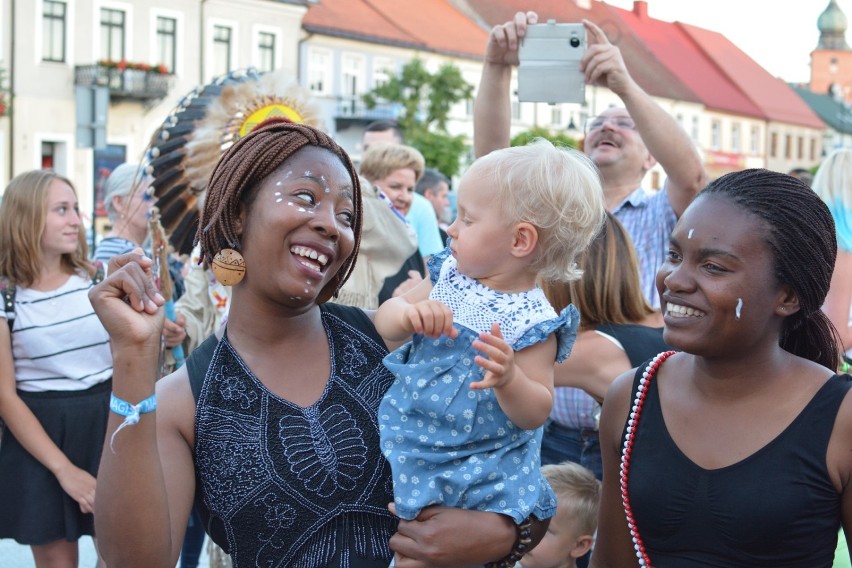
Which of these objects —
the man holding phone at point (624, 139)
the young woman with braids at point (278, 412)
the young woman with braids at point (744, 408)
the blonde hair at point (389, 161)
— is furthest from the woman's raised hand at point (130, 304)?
the blonde hair at point (389, 161)

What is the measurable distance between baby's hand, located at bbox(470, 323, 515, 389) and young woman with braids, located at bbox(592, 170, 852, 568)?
346 mm

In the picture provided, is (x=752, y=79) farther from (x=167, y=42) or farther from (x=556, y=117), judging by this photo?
(x=167, y=42)

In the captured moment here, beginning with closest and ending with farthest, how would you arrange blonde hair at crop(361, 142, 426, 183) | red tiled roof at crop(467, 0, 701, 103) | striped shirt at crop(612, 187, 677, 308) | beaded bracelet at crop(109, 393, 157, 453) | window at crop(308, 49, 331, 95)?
beaded bracelet at crop(109, 393, 157, 453), red tiled roof at crop(467, 0, 701, 103), striped shirt at crop(612, 187, 677, 308), blonde hair at crop(361, 142, 426, 183), window at crop(308, 49, 331, 95)

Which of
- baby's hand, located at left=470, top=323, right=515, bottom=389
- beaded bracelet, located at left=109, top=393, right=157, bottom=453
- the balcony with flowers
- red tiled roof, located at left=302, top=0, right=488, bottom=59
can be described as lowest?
beaded bracelet, located at left=109, top=393, right=157, bottom=453

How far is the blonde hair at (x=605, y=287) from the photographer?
3.25 m

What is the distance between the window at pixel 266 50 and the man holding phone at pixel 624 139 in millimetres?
28112

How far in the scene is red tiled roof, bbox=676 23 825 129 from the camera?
186 ft

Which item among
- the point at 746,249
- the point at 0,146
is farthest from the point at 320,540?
the point at 0,146

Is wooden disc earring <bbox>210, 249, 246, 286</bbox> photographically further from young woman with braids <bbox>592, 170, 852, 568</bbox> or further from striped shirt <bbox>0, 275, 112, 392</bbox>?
striped shirt <bbox>0, 275, 112, 392</bbox>

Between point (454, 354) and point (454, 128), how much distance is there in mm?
35784

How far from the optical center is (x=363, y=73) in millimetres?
35250

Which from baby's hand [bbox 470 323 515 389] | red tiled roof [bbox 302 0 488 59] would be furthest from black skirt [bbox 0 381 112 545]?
red tiled roof [bbox 302 0 488 59]

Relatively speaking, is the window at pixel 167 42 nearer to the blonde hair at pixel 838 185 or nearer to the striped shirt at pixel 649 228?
the blonde hair at pixel 838 185

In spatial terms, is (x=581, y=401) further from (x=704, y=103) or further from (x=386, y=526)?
(x=704, y=103)
